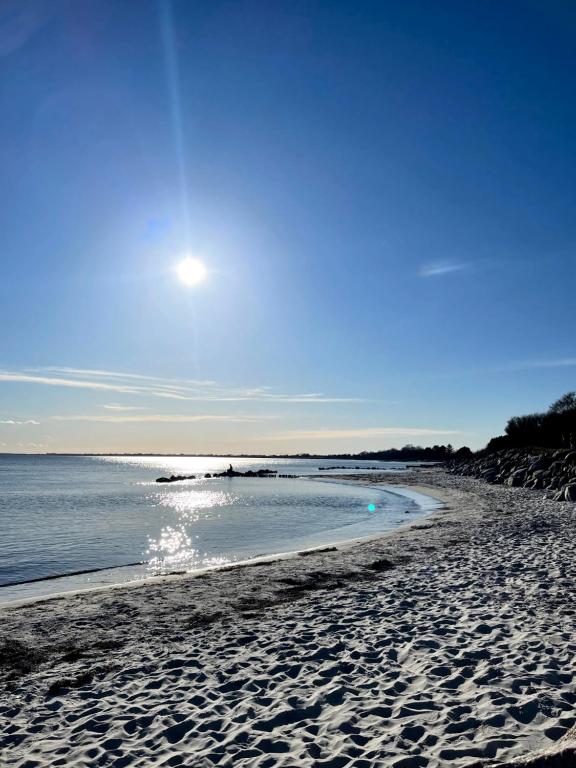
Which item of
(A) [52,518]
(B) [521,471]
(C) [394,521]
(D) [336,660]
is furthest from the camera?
(B) [521,471]

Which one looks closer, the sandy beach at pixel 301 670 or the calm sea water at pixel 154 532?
the sandy beach at pixel 301 670

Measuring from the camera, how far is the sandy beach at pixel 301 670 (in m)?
5.55

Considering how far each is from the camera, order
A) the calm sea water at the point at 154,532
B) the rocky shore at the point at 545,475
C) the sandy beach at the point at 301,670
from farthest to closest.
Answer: the rocky shore at the point at 545,475 < the calm sea water at the point at 154,532 < the sandy beach at the point at 301,670

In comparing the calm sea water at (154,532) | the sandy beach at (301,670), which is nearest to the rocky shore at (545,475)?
the calm sea water at (154,532)

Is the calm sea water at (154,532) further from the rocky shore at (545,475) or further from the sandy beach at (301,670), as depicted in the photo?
the rocky shore at (545,475)

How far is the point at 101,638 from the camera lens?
984cm

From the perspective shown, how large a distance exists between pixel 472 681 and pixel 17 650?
8.33 meters

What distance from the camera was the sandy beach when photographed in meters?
5.55

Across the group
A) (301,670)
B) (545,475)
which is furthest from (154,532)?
(545,475)

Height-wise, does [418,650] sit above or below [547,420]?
below

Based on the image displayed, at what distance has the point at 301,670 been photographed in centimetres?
763

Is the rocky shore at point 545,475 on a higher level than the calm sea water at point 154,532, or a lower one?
higher

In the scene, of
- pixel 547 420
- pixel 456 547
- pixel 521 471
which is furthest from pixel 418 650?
pixel 547 420

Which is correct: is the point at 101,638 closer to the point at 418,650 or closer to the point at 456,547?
the point at 418,650
